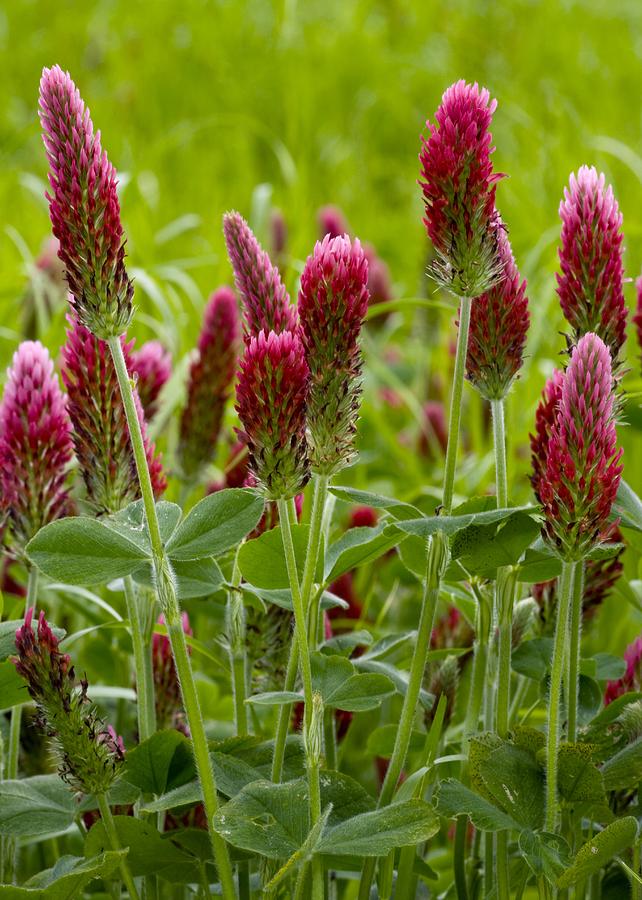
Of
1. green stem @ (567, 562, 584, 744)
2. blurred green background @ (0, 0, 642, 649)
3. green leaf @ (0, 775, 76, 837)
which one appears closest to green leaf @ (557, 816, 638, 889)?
green stem @ (567, 562, 584, 744)

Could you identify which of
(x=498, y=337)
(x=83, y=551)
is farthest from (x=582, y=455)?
(x=83, y=551)

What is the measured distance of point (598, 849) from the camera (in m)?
1.03

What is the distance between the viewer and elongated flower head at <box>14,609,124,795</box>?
1.04 meters

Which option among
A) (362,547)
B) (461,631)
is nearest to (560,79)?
(461,631)

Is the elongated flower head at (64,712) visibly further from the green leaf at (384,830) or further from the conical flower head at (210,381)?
the conical flower head at (210,381)

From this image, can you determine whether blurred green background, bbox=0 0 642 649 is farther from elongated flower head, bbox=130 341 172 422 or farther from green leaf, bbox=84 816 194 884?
green leaf, bbox=84 816 194 884

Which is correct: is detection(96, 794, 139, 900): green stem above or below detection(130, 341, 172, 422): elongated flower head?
below

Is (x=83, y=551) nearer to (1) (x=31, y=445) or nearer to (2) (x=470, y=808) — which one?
(1) (x=31, y=445)

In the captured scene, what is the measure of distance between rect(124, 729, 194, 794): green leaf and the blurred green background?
1.75 meters

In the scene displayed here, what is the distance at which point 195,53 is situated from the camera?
584 cm

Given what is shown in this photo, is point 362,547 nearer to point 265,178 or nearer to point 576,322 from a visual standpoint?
point 576,322

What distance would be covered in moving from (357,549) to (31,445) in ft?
1.18

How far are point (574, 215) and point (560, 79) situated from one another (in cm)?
484

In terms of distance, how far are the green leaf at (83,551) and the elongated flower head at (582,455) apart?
0.36 meters
